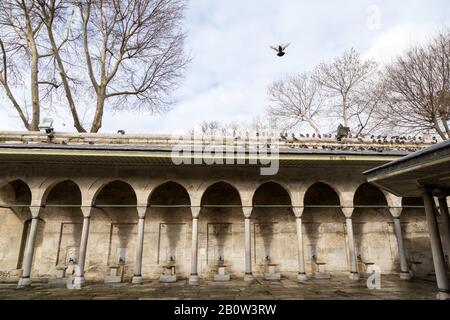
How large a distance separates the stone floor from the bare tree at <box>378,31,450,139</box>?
40.6 ft

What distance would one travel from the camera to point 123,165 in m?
11.1

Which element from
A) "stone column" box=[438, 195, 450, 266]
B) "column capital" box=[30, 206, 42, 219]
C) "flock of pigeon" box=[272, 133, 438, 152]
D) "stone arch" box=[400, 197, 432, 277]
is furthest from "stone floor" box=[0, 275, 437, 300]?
"flock of pigeon" box=[272, 133, 438, 152]

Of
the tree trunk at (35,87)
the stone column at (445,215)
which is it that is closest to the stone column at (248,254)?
the stone column at (445,215)

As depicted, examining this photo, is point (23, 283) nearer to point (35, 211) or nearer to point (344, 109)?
point (35, 211)

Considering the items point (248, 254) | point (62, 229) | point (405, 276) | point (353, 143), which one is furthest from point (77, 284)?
point (353, 143)

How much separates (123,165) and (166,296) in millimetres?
5100

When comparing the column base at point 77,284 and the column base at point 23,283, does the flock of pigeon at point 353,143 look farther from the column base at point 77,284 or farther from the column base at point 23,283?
the column base at point 23,283

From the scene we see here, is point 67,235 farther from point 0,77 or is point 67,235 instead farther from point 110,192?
point 0,77

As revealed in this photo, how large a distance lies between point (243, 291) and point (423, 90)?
1811 centimetres

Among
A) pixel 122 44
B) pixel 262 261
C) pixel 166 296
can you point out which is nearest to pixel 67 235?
pixel 166 296

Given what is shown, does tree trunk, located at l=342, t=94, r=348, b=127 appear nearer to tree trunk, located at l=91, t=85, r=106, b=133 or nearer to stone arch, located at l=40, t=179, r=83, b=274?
tree trunk, located at l=91, t=85, r=106, b=133

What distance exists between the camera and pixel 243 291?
892cm

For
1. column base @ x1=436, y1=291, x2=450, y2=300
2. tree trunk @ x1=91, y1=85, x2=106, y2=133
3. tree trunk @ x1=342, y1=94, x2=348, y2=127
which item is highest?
tree trunk @ x1=342, y1=94, x2=348, y2=127

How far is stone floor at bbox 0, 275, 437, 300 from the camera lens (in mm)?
8117
